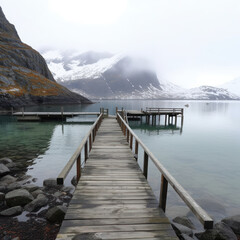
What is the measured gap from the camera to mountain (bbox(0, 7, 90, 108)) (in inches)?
2339

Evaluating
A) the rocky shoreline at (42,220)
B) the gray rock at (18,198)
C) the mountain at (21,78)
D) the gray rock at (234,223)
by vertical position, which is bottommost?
the gray rock at (234,223)

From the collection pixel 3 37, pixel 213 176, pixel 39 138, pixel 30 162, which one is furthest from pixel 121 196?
pixel 3 37

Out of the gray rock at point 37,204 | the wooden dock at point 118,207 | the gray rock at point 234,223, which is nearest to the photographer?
the wooden dock at point 118,207

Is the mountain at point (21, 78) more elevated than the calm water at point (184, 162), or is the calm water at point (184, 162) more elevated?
the mountain at point (21, 78)

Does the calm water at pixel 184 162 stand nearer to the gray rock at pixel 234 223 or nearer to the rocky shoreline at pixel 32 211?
the gray rock at pixel 234 223

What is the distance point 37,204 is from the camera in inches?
288

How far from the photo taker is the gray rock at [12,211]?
6.72 m

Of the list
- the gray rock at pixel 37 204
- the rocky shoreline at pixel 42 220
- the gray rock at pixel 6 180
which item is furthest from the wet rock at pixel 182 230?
the gray rock at pixel 6 180

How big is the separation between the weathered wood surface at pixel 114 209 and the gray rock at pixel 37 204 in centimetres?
225

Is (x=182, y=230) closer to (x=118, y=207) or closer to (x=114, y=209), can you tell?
(x=118, y=207)

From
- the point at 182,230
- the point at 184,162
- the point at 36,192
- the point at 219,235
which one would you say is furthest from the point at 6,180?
the point at 184,162

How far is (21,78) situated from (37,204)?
72900 millimetres

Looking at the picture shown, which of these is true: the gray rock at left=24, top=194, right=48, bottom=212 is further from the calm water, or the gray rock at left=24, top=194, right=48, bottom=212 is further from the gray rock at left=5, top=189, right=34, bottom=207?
the calm water

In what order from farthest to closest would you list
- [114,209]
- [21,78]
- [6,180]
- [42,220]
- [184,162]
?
[21,78] < [184,162] < [6,180] < [42,220] < [114,209]
